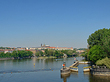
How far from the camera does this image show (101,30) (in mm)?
75375

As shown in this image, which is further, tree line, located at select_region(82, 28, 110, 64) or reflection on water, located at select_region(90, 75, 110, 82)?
tree line, located at select_region(82, 28, 110, 64)

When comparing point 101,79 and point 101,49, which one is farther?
point 101,49

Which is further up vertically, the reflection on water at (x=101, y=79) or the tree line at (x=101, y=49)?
the tree line at (x=101, y=49)

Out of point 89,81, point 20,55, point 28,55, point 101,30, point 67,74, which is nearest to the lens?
point 89,81

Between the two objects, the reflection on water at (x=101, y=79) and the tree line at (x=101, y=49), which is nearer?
the reflection on water at (x=101, y=79)

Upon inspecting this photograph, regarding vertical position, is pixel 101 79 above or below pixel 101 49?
below

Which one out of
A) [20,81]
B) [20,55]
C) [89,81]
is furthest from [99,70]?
[20,55]

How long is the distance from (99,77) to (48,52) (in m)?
125

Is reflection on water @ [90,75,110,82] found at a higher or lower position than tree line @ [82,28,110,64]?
lower

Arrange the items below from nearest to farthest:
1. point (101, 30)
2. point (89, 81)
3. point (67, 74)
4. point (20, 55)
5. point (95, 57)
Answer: point (89, 81) < point (67, 74) < point (95, 57) < point (101, 30) < point (20, 55)

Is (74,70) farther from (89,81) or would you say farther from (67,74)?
(89,81)

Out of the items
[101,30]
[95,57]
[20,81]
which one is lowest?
[20,81]

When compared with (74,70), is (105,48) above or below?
above

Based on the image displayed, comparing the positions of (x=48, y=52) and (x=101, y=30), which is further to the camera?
(x=48, y=52)
